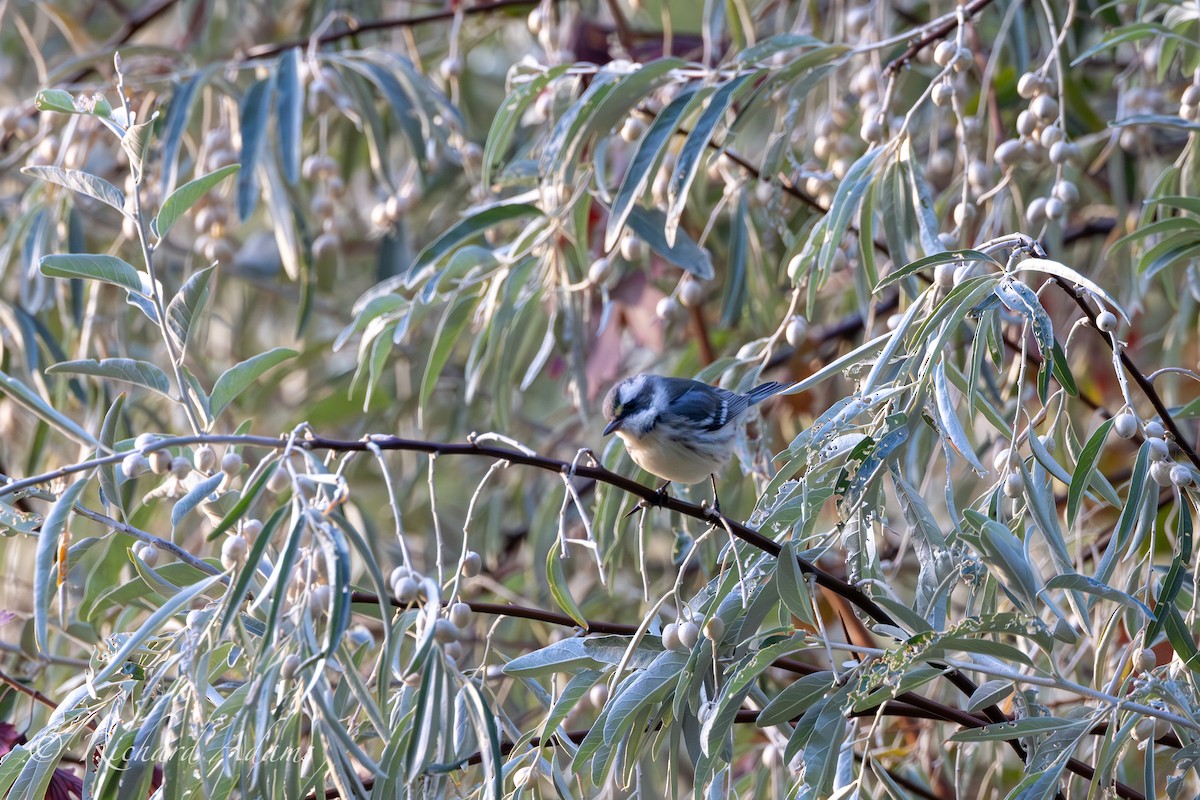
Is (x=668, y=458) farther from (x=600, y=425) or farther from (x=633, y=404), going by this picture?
(x=600, y=425)

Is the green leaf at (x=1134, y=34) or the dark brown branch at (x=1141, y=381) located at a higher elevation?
the green leaf at (x=1134, y=34)

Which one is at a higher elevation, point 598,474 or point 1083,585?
point 598,474

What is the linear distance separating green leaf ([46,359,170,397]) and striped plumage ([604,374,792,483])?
3.27ft

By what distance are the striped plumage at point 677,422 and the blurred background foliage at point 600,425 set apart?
8 cm

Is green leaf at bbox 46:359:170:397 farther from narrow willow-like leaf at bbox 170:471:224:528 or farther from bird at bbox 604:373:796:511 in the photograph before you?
bird at bbox 604:373:796:511

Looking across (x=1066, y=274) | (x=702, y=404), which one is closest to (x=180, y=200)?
(x=1066, y=274)

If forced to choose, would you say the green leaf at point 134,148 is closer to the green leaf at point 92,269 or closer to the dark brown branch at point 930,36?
the green leaf at point 92,269

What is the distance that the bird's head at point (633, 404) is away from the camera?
255 cm

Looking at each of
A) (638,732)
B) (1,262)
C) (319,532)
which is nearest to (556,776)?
(638,732)

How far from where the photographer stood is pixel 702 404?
2635 millimetres

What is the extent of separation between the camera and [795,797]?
144 cm

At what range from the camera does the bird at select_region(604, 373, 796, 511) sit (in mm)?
2391

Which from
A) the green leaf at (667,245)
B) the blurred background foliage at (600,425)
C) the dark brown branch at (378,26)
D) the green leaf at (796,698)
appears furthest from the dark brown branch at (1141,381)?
the dark brown branch at (378,26)

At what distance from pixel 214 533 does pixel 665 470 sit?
4.35 ft
